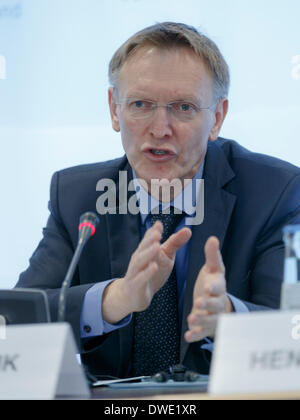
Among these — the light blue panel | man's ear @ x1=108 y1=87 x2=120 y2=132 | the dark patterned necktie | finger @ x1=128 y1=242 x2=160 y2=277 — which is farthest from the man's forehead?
finger @ x1=128 y1=242 x2=160 y2=277

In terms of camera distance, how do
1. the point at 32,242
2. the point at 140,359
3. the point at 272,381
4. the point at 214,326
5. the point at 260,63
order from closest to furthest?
the point at 272,381 → the point at 214,326 → the point at 140,359 → the point at 260,63 → the point at 32,242

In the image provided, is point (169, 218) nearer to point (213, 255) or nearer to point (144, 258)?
point (144, 258)

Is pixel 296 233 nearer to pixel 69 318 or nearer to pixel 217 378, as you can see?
pixel 217 378

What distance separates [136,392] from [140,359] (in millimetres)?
772

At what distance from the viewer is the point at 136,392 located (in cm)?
135

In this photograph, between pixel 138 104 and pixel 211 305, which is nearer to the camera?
pixel 211 305

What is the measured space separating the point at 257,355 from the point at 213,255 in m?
0.48

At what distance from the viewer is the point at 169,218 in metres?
2.24

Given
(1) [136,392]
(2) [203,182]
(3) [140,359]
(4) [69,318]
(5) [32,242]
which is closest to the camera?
(1) [136,392]

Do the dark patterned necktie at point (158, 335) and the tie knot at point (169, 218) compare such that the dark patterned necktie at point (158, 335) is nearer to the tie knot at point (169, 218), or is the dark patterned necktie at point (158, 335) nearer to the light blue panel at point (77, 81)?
the tie knot at point (169, 218)

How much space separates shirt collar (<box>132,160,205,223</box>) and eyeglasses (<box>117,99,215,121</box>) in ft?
0.80

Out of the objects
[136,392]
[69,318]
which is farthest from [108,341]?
[136,392]

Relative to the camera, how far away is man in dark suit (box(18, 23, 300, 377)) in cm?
211

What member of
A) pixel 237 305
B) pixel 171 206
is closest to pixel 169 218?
pixel 171 206
